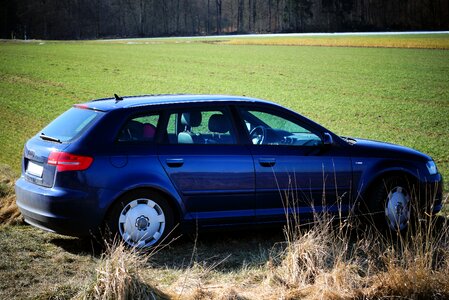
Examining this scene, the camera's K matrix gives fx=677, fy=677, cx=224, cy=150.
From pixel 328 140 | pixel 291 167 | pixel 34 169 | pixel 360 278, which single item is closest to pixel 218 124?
pixel 291 167

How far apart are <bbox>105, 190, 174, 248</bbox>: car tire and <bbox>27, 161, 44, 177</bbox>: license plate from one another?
0.83 metres

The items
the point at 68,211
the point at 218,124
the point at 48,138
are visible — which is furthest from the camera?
the point at 218,124

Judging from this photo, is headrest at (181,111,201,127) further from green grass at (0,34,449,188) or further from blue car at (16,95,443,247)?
green grass at (0,34,449,188)

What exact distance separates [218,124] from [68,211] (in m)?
1.82

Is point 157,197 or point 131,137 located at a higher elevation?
point 131,137

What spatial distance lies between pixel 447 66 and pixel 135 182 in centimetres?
4139

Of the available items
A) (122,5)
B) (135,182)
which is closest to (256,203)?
(135,182)

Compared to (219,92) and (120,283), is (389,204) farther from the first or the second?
(219,92)

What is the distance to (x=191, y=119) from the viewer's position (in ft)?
23.4

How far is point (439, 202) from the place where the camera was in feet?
26.5

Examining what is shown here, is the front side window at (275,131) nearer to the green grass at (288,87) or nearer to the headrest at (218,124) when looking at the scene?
the headrest at (218,124)

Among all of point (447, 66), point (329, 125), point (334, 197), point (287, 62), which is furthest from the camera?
point (287, 62)

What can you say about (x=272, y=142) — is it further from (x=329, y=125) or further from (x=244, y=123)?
(x=329, y=125)

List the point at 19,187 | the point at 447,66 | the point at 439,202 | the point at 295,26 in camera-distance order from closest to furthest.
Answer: the point at 19,187
the point at 439,202
the point at 447,66
the point at 295,26
